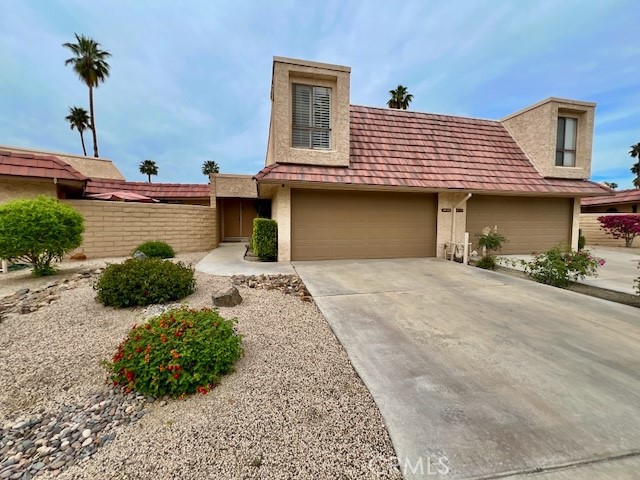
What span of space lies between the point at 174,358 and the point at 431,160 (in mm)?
10801

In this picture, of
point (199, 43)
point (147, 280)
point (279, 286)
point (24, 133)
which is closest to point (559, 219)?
point (279, 286)

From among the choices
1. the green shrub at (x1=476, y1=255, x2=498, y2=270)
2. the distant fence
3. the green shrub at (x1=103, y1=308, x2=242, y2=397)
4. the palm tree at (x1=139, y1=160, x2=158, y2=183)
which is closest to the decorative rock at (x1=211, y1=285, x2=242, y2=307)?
the green shrub at (x1=103, y1=308, x2=242, y2=397)

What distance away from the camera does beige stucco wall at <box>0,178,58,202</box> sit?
9375mm

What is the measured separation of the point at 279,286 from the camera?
659 centimetres

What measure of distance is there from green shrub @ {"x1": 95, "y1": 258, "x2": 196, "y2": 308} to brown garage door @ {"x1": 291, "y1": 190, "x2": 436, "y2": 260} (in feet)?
15.8

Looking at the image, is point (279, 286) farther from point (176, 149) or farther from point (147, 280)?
point (176, 149)

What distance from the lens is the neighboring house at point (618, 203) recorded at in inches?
699

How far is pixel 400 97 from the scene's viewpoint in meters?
28.2

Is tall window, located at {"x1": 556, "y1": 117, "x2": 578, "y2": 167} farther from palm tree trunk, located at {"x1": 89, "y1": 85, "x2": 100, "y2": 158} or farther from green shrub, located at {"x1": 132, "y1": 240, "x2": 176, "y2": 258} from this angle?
palm tree trunk, located at {"x1": 89, "y1": 85, "x2": 100, "y2": 158}

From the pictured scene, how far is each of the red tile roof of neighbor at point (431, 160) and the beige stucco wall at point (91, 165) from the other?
14.7 metres

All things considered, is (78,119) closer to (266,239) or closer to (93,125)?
(93,125)

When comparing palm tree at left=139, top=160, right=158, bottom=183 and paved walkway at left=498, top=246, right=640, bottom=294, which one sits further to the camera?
palm tree at left=139, top=160, right=158, bottom=183

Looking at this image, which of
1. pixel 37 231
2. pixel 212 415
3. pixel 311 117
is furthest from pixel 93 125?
pixel 212 415

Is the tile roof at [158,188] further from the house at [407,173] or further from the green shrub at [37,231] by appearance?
the green shrub at [37,231]
